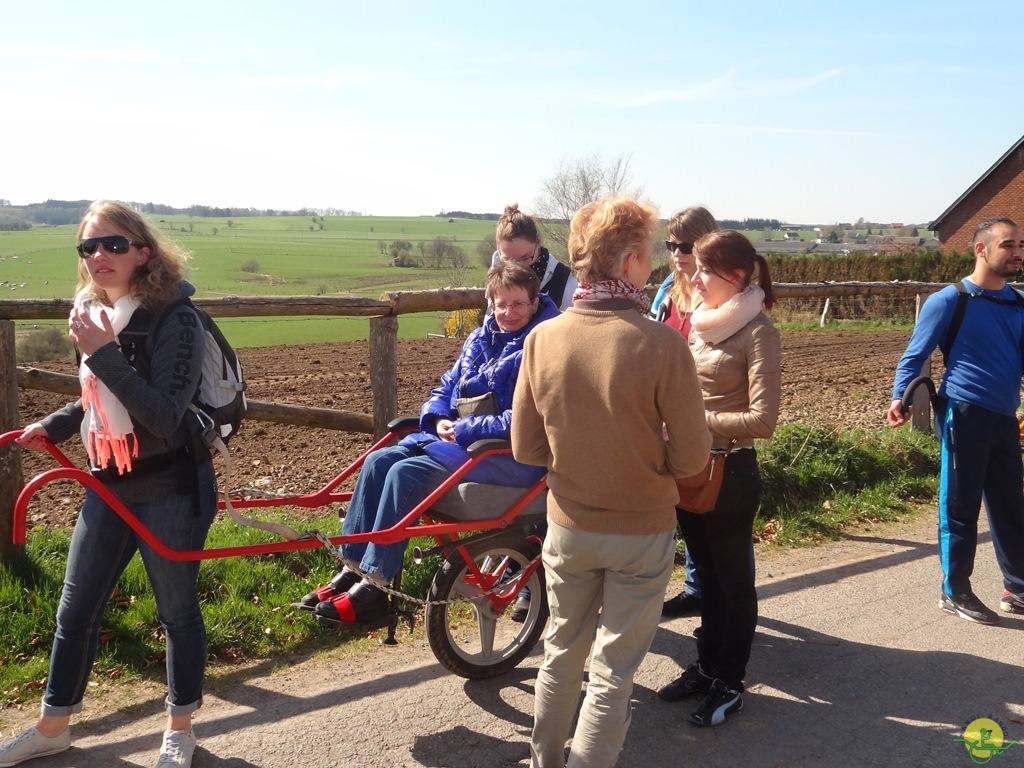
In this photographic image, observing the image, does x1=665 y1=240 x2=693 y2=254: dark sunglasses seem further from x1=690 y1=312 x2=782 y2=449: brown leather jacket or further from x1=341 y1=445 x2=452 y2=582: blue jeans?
x1=341 y1=445 x2=452 y2=582: blue jeans

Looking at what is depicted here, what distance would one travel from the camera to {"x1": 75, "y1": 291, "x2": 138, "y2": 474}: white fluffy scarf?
309 cm

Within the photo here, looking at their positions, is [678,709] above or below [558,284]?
below

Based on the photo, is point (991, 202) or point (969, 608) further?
point (991, 202)

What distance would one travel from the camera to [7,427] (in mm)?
4758

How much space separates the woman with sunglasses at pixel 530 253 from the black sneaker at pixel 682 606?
5.43ft

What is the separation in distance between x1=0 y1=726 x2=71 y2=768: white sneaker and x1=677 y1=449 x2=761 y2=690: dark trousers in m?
2.49

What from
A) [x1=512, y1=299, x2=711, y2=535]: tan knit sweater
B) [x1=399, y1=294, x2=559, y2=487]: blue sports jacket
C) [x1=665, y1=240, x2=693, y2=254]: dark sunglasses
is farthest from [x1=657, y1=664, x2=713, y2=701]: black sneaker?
[x1=665, y1=240, x2=693, y2=254]: dark sunglasses

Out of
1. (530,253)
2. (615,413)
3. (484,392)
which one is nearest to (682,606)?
(484,392)

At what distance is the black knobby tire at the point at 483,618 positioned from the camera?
12.8ft

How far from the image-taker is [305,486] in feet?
27.5

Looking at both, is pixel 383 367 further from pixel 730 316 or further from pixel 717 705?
pixel 717 705

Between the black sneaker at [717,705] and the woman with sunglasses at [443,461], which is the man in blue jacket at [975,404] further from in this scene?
the woman with sunglasses at [443,461]

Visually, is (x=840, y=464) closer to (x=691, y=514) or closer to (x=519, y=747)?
(x=691, y=514)

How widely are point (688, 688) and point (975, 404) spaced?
2234mm
